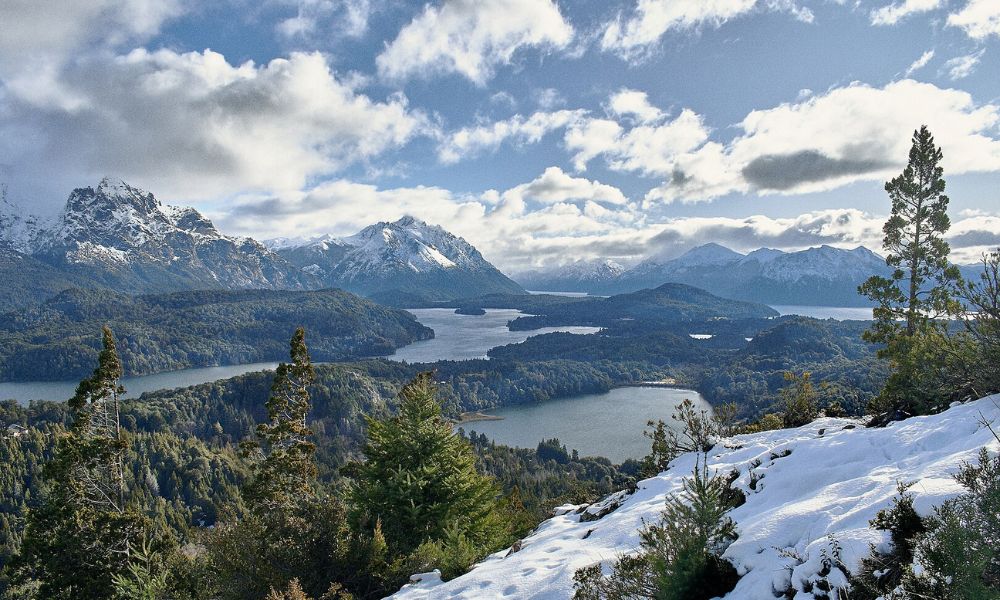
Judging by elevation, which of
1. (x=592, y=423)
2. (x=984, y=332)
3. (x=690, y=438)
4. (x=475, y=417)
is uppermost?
(x=984, y=332)

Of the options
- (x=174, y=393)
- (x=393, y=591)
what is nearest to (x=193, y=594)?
(x=393, y=591)

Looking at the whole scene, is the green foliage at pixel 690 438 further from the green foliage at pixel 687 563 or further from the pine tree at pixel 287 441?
the pine tree at pixel 287 441

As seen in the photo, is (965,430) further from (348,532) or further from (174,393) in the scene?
(174,393)

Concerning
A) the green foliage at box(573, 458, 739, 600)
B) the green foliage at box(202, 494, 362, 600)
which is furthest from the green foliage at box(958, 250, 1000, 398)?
the green foliage at box(202, 494, 362, 600)

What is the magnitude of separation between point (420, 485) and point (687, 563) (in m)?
13.3

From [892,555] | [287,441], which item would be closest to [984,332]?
[892,555]

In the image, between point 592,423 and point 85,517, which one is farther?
point 592,423

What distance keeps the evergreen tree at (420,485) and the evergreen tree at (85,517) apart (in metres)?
9.81

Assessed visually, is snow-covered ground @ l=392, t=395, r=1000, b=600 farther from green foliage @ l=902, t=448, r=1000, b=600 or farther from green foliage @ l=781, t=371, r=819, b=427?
green foliage @ l=781, t=371, r=819, b=427

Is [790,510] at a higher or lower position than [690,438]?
higher

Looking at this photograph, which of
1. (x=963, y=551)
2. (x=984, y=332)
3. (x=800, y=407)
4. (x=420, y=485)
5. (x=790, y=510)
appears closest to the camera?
(x=963, y=551)

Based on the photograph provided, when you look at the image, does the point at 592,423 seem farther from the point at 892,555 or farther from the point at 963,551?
the point at 963,551

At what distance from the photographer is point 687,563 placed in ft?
22.5

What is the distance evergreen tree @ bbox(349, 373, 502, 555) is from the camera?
59.5 ft
